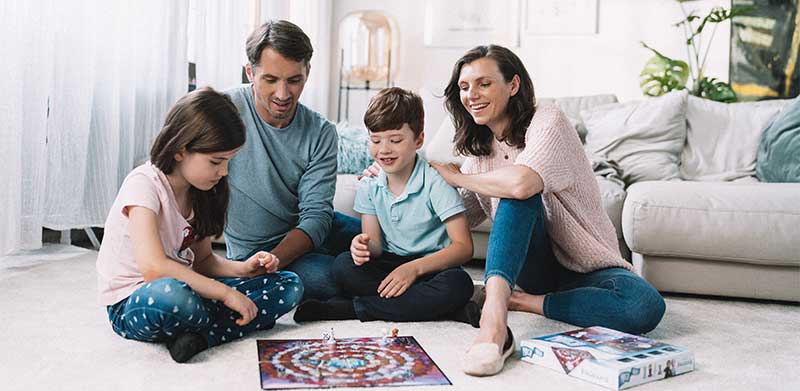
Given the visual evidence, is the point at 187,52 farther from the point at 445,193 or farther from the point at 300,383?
the point at 300,383

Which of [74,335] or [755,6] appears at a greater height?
[755,6]

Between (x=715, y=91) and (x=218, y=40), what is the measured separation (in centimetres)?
250

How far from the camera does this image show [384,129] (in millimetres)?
1990

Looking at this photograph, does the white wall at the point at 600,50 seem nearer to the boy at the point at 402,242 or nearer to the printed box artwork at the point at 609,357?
the boy at the point at 402,242

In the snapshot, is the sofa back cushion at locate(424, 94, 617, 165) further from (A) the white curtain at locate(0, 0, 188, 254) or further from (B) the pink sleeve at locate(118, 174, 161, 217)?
(B) the pink sleeve at locate(118, 174, 161, 217)

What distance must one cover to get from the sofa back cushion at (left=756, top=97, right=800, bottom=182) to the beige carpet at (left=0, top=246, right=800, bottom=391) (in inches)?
25.0

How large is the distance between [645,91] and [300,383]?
3.15m

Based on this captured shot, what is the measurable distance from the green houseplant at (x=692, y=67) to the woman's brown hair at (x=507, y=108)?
219 centimetres

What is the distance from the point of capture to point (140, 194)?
161 centimetres

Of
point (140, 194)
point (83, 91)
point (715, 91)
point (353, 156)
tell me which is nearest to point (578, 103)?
point (715, 91)

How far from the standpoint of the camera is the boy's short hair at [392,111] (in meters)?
1.98

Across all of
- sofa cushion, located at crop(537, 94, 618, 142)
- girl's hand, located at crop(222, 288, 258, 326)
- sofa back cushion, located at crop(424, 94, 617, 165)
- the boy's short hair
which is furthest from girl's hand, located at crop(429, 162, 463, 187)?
sofa cushion, located at crop(537, 94, 618, 142)

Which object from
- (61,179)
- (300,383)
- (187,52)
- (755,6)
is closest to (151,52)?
(187,52)

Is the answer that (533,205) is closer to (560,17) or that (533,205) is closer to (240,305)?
(240,305)
